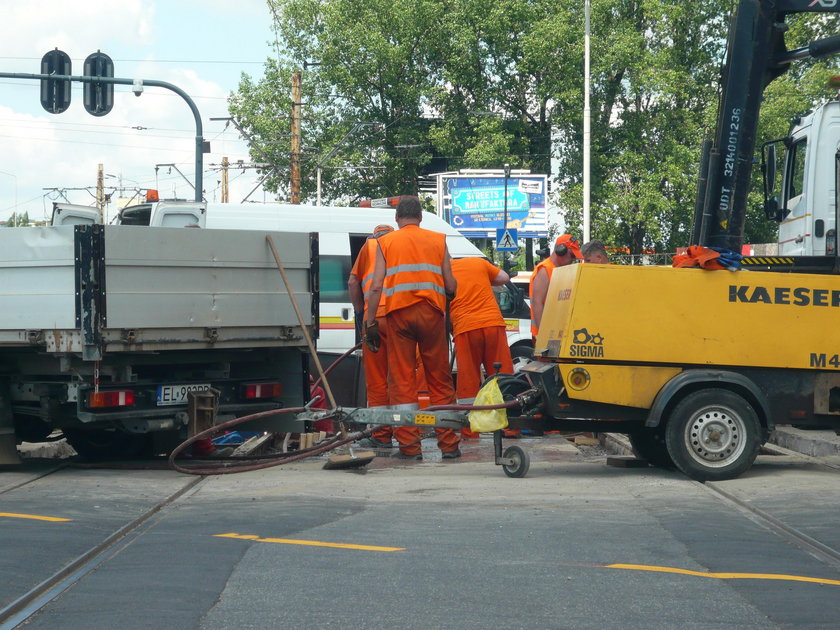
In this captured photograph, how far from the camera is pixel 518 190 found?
44531 millimetres

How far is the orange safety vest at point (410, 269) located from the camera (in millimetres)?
9406

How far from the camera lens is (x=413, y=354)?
9555 mm

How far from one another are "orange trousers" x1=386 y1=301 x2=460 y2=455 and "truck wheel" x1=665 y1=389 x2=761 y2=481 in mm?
2055

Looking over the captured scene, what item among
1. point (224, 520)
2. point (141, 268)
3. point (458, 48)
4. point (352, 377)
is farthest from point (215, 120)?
point (224, 520)

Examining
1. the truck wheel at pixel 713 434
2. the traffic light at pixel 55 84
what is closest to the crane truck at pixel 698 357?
the truck wheel at pixel 713 434

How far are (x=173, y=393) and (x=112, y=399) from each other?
22.1 inches

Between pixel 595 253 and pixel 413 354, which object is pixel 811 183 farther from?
pixel 413 354

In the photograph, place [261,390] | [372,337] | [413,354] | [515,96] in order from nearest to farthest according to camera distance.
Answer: [413,354]
[372,337]
[261,390]
[515,96]

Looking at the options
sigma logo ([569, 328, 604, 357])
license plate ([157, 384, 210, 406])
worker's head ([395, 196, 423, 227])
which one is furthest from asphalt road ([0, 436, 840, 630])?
worker's head ([395, 196, 423, 227])

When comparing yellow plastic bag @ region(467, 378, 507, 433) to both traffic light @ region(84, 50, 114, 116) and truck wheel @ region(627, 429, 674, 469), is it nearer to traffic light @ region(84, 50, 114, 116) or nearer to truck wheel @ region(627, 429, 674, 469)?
truck wheel @ region(627, 429, 674, 469)

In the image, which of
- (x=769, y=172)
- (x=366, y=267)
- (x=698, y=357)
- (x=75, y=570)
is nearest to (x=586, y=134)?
(x=769, y=172)

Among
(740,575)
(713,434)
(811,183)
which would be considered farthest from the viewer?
(811,183)

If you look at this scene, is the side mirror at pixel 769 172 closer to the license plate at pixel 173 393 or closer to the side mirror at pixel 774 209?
the side mirror at pixel 774 209

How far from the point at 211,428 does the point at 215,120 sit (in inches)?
1277
